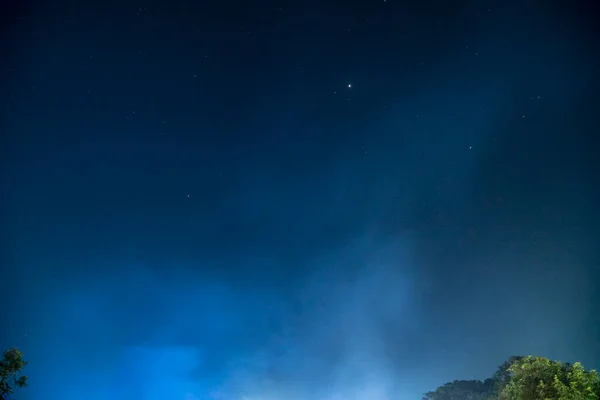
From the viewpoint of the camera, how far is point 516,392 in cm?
2655

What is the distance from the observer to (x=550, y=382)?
82.5 feet

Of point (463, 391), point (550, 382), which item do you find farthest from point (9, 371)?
point (463, 391)

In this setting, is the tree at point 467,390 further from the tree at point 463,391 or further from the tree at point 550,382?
the tree at point 550,382

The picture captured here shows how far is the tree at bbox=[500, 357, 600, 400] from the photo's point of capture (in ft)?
73.0

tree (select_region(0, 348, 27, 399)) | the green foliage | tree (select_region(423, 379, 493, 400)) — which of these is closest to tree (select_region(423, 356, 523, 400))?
tree (select_region(423, 379, 493, 400))

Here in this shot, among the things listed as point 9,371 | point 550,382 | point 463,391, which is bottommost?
point 9,371

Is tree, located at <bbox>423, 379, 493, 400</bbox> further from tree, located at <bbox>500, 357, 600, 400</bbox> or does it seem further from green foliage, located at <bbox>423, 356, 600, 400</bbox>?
tree, located at <bbox>500, 357, 600, 400</bbox>

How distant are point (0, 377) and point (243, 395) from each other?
548 feet

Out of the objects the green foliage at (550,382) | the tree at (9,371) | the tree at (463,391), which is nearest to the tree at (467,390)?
the tree at (463,391)

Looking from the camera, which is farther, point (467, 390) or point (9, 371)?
point (467, 390)

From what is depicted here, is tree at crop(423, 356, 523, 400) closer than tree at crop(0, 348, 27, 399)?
No

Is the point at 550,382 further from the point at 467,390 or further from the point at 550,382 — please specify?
the point at 467,390

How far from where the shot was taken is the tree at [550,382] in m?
22.3

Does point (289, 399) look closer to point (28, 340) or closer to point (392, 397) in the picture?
point (392, 397)
